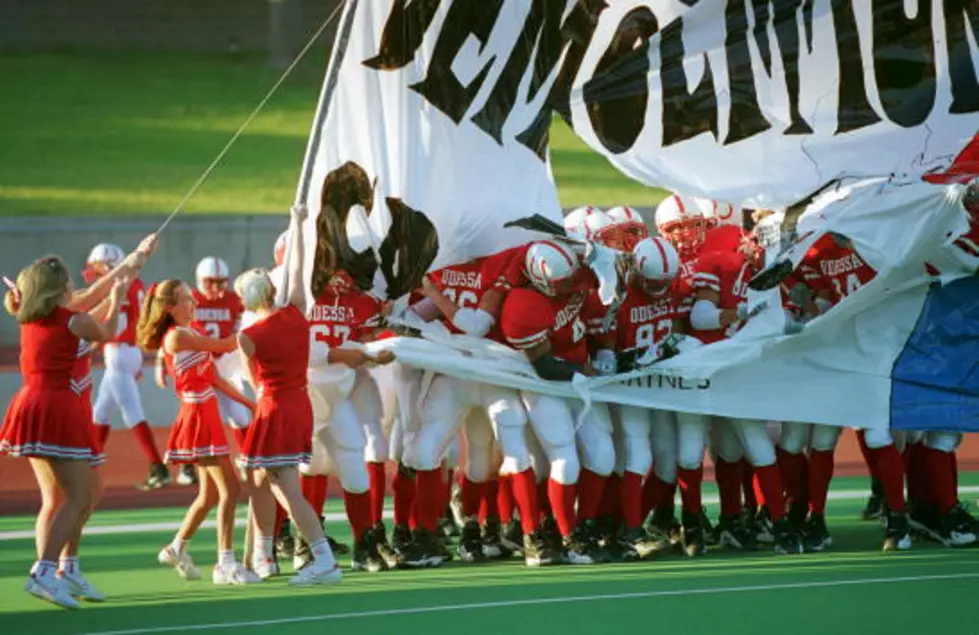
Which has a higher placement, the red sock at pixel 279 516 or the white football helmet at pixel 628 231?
the white football helmet at pixel 628 231

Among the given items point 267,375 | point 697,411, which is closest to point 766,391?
point 697,411

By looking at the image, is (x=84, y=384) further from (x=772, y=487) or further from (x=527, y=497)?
(x=772, y=487)

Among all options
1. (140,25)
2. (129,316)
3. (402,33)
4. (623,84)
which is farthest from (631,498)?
(140,25)

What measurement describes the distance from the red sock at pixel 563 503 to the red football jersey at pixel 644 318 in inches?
34.2

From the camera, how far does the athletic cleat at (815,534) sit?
10438mm

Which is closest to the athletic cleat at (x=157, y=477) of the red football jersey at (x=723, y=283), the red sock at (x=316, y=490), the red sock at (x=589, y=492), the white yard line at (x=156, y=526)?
the white yard line at (x=156, y=526)

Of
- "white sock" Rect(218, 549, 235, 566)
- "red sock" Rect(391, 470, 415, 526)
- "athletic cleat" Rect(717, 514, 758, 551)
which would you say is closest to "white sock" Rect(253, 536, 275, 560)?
"white sock" Rect(218, 549, 235, 566)

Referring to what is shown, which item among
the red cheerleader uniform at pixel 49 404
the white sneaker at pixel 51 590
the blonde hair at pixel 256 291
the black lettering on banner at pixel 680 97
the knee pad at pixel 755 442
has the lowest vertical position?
the white sneaker at pixel 51 590

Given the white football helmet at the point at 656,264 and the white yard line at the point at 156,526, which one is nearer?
the white football helmet at the point at 656,264

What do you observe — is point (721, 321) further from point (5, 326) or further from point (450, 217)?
point (5, 326)

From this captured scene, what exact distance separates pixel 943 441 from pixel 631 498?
172 centimetres

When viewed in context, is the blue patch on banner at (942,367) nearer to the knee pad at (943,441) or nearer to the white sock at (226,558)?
the knee pad at (943,441)

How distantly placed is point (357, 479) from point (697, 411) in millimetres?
1800

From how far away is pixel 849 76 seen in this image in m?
11.4
